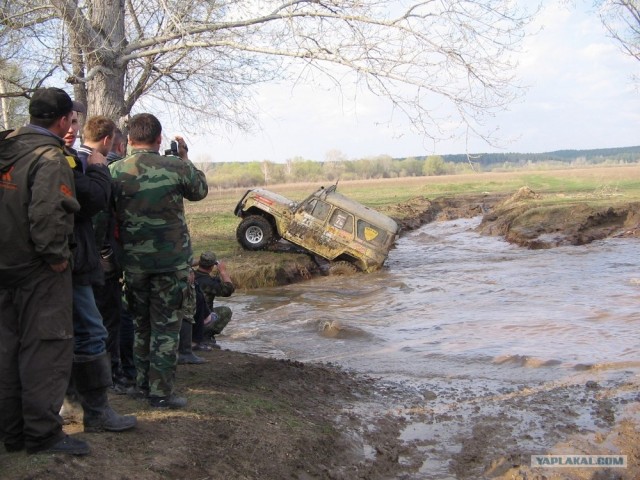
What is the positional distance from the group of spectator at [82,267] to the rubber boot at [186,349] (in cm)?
105

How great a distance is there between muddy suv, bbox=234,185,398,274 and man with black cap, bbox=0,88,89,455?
1425 cm

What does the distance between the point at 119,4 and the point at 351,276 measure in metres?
10.3

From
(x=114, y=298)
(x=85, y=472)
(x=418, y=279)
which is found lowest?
(x=418, y=279)

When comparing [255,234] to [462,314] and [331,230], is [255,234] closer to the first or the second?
[331,230]

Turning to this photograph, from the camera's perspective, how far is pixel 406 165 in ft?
326

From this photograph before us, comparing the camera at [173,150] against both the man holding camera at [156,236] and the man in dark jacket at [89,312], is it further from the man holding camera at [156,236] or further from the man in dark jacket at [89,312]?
the man in dark jacket at [89,312]

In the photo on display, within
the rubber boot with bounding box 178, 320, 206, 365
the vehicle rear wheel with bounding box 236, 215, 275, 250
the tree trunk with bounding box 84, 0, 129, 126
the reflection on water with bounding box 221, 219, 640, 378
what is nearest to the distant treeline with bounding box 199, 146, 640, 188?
the vehicle rear wheel with bounding box 236, 215, 275, 250

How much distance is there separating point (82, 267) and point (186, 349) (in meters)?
2.75

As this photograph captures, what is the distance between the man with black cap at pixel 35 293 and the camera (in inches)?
150

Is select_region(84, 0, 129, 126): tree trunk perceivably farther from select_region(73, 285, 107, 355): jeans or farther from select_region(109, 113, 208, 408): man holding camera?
select_region(73, 285, 107, 355): jeans

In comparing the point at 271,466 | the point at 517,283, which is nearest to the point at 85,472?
the point at 271,466

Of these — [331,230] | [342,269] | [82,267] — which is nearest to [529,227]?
[342,269]

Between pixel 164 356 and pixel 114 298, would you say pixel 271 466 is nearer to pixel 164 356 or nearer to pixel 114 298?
pixel 164 356

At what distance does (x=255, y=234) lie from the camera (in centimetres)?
1877
